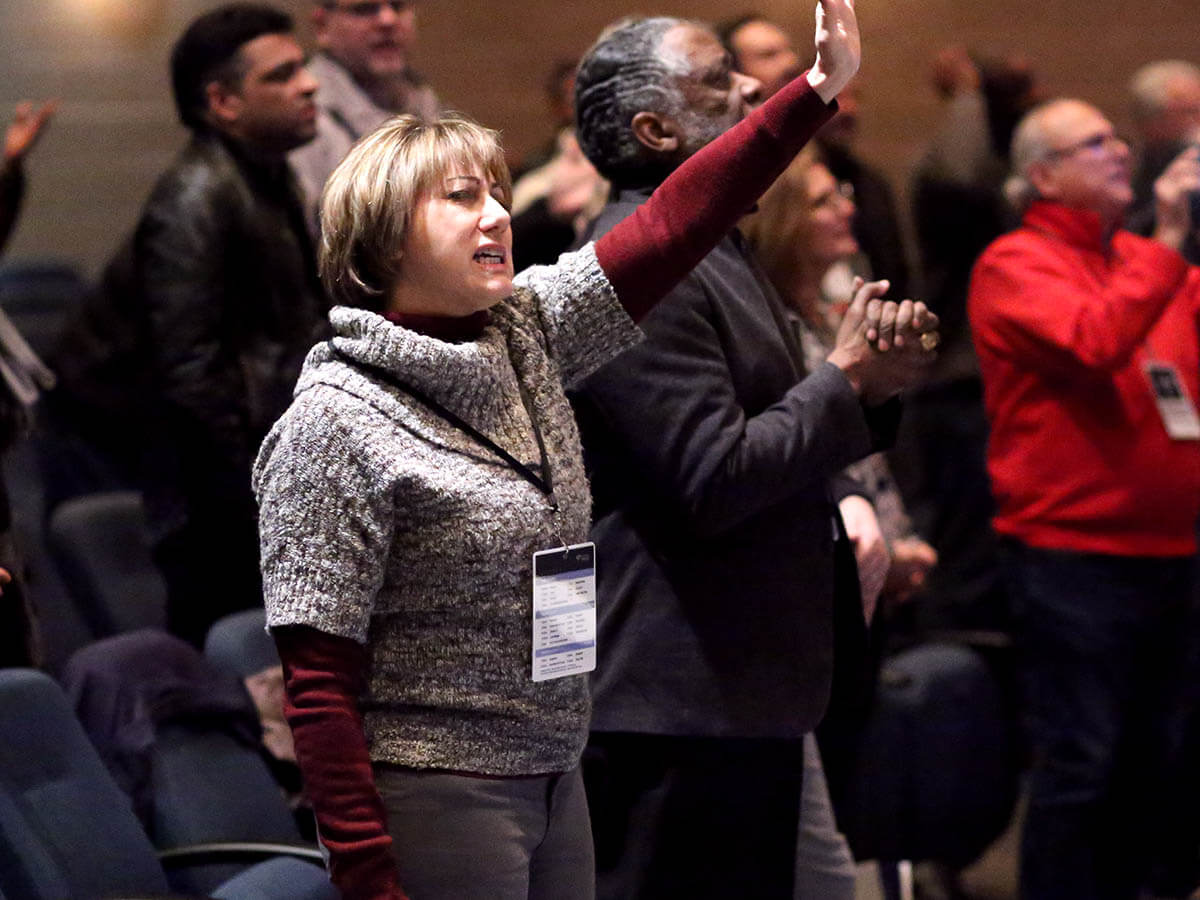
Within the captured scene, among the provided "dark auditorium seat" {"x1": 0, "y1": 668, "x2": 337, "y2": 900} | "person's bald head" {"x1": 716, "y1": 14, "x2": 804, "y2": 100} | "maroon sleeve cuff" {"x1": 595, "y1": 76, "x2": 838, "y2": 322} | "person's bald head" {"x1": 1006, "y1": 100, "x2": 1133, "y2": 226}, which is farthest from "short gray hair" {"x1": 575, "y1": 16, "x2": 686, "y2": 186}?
"person's bald head" {"x1": 716, "y1": 14, "x2": 804, "y2": 100}

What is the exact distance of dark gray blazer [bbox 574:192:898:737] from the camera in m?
1.91

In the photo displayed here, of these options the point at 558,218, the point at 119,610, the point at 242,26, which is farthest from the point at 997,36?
the point at 119,610

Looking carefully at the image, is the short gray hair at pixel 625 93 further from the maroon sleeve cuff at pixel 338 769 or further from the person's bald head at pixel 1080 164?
the person's bald head at pixel 1080 164

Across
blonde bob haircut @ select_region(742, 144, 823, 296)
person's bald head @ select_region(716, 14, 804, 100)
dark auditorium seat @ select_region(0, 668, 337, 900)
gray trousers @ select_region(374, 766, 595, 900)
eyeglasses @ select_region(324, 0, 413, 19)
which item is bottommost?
dark auditorium seat @ select_region(0, 668, 337, 900)

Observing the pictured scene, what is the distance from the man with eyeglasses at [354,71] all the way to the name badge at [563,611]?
2.01 meters

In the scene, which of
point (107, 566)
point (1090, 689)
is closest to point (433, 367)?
point (1090, 689)

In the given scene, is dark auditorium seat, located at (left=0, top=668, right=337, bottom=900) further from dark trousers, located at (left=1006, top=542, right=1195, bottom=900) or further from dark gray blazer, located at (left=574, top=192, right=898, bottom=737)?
dark trousers, located at (left=1006, top=542, right=1195, bottom=900)

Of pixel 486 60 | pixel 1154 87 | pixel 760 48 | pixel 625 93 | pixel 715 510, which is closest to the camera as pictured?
pixel 715 510

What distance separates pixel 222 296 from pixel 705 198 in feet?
4.91

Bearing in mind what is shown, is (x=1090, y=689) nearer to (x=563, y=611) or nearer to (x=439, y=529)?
(x=563, y=611)

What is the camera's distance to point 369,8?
3.53m

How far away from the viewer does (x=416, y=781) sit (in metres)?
1.55

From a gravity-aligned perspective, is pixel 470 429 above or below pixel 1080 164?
below

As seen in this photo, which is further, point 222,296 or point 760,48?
point 760,48
